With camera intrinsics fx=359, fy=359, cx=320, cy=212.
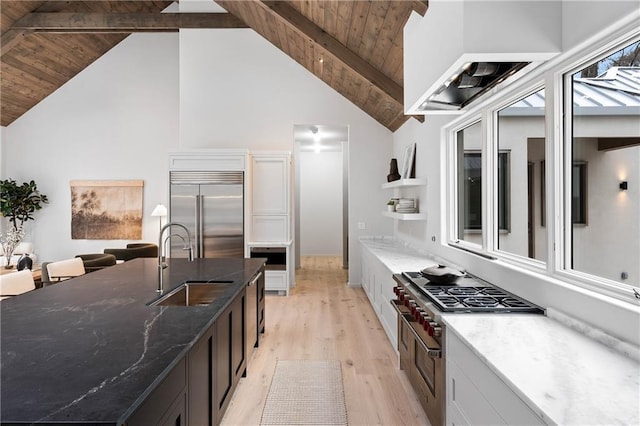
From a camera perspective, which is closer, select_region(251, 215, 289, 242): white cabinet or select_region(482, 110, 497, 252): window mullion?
select_region(482, 110, 497, 252): window mullion

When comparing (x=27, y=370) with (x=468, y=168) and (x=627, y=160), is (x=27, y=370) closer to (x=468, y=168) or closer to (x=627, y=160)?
(x=627, y=160)

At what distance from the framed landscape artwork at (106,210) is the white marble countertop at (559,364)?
7286 millimetres

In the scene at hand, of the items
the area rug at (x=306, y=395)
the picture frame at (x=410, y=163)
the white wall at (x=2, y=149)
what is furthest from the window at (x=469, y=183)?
the white wall at (x=2, y=149)

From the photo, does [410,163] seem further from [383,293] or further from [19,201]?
[19,201]

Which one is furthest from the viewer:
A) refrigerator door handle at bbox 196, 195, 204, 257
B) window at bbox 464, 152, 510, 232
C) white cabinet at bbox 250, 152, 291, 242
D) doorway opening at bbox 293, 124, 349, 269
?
doorway opening at bbox 293, 124, 349, 269

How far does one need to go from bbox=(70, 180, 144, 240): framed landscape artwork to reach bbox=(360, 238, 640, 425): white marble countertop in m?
7.29

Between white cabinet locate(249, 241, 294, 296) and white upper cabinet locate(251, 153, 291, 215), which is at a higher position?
white upper cabinet locate(251, 153, 291, 215)

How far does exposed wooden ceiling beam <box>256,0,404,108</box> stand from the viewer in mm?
4297

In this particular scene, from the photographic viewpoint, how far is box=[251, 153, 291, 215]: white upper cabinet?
5.83 m

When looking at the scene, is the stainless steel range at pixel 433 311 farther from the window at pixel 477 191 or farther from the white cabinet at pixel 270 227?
the white cabinet at pixel 270 227

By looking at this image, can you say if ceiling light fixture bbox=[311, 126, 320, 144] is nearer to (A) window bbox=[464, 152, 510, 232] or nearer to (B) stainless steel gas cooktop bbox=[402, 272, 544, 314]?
(A) window bbox=[464, 152, 510, 232]

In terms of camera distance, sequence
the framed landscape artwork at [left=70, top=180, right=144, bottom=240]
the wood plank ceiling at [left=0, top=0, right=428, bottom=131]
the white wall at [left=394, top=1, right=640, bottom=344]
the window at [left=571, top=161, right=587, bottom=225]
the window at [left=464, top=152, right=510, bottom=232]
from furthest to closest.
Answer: the framed landscape artwork at [left=70, top=180, right=144, bottom=240] < the wood plank ceiling at [left=0, top=0, right=428, bottom=131] < the window at [left=464, top=152, right=510, bottom=232] < the window at [left=571, top=161, right=587, bottom=225] < the white wall at [left=394, top=1, right=640, bottom=344]

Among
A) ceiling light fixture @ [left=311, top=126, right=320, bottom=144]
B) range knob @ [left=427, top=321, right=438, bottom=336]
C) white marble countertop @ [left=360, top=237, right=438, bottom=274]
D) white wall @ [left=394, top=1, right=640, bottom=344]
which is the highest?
ceiling light fixture @ [left=311, top=126, right=320, bottom=144]

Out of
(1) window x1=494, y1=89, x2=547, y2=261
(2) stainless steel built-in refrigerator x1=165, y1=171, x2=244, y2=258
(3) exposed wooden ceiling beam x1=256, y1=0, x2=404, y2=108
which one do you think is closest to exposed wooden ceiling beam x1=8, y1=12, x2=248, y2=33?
(3) exposed wooden ceiling beam x1=256, y1=0, x2=404, y2=108
